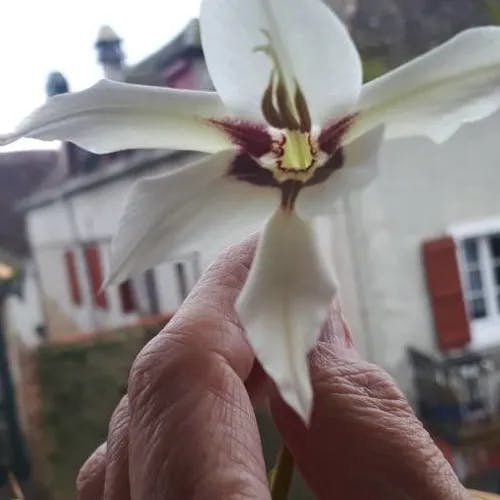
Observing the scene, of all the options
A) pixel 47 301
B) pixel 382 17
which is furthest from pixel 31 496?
pixel 382 17

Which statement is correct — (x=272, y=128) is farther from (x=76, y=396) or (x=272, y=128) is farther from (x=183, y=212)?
(x=76, y=396)

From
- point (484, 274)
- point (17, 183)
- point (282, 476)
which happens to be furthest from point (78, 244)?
point (282, 476)

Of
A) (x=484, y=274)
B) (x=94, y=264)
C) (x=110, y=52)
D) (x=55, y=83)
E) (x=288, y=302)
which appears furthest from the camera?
(x=484, y=274)

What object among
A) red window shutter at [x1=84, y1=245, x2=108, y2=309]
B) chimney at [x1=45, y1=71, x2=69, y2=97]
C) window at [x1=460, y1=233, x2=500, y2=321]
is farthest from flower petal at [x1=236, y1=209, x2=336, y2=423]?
window at [x1=460, y1=233, x2=500, y2=321]

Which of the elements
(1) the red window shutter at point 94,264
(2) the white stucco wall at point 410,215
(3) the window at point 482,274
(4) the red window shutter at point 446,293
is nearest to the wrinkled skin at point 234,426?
(1) the red window shutter at point 94,264

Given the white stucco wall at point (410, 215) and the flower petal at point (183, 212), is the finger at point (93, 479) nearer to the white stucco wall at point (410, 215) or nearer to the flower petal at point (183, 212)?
the flower petal at point (183, 212)

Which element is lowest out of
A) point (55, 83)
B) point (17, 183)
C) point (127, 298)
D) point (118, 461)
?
point (127, 298)

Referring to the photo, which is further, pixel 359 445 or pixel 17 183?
pixel 17 183
